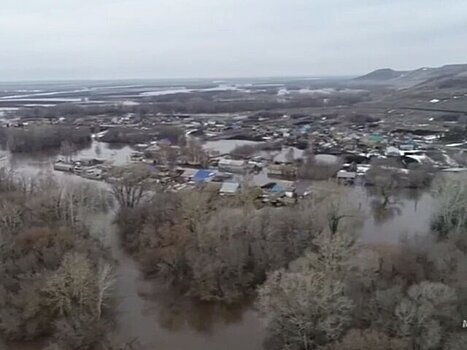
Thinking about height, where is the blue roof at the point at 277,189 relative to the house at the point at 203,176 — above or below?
above

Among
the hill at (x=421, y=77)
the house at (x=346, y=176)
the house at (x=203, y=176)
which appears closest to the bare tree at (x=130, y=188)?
the house at (x=203, y=176)

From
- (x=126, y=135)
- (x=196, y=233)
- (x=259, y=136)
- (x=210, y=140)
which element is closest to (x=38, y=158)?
(x=126, y=135)

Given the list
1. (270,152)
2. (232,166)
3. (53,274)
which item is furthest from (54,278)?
(270,152)

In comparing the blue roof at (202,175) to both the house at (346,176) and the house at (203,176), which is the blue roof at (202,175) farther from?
the house at (346,176)

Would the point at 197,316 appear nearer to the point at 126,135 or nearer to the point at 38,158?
the point at 38,158

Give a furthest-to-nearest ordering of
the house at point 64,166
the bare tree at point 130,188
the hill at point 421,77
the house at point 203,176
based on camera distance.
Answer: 1. the hill at point 421,77
2. the house at point 64,166
3. the house at point 203,176
4. the bare tree at point 130,188

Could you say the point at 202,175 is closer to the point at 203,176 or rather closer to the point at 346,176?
the point at 203,176

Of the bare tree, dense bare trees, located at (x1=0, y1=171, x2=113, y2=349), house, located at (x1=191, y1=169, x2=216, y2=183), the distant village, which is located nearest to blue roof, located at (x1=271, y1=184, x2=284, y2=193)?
the distant village
